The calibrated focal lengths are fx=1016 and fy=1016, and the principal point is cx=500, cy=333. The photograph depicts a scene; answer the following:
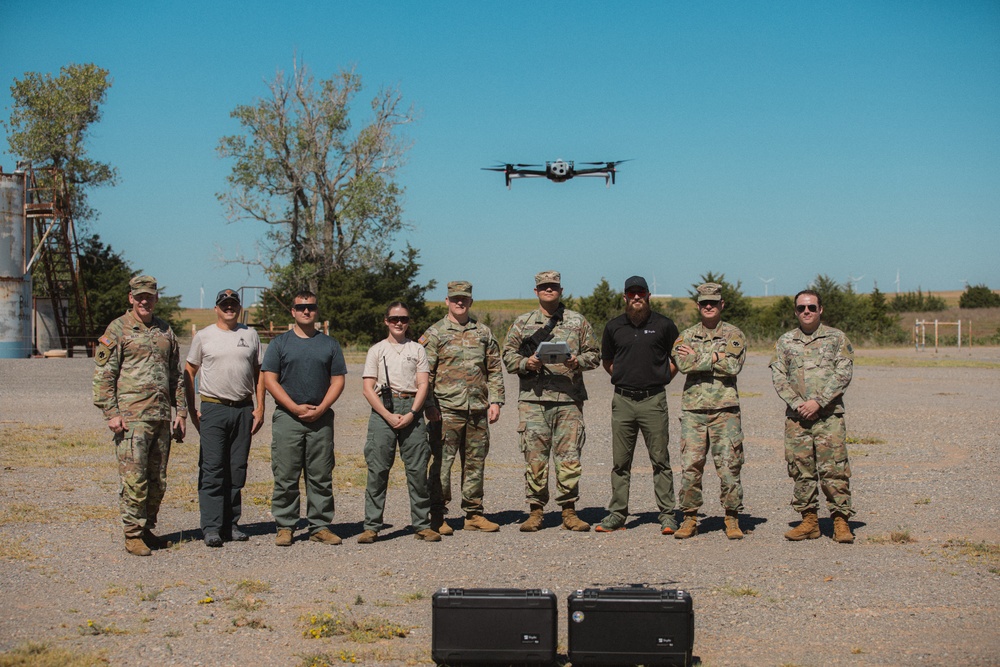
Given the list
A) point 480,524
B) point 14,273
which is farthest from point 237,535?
point 14,273

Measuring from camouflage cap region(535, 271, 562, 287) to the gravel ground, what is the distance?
2.12m

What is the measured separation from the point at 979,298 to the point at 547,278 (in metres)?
99.0

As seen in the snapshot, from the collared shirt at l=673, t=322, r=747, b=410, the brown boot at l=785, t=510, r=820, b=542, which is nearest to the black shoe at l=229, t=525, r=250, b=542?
the collared shirt at l=673, t=322, r=747, b=410

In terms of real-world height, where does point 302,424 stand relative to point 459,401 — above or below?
below

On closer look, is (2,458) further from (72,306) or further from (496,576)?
(72,306)

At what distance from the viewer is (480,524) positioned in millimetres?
8594

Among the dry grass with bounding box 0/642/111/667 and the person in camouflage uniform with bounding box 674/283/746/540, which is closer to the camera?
the dry grass with bounding box 0/642/111/667

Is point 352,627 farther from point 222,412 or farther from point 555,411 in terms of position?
point 555,411

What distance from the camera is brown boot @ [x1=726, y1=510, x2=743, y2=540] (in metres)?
8.23

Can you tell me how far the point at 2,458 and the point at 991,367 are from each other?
31928 millimetres

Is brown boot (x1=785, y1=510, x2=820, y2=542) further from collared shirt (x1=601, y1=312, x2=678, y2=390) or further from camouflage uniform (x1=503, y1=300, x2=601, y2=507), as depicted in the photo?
camouflage uniform (x1=503, y1=300, x2=601, y2=507)

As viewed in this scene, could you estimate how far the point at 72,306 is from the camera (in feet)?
155

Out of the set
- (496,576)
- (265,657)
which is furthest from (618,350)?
(265,657)

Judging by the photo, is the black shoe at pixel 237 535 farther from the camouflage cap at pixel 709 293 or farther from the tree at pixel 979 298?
the tree at pixel 979 298
